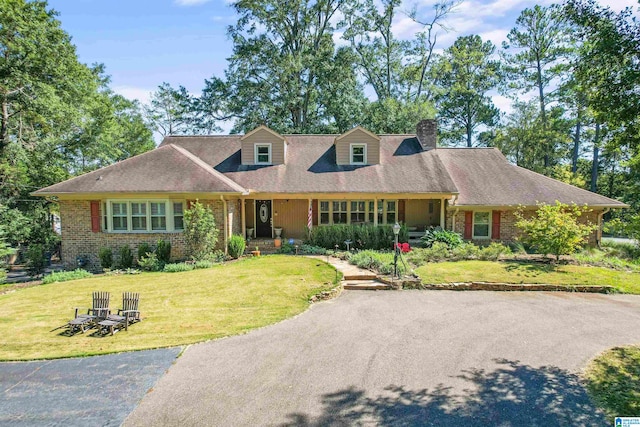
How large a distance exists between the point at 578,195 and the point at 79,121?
29.3m

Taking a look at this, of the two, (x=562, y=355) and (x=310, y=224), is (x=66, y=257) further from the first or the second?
(x=562, y=355)

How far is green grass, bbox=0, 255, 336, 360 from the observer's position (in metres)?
7.20

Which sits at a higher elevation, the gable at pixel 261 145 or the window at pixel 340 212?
the gable at pixel 261 145

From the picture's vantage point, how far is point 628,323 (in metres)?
8.58

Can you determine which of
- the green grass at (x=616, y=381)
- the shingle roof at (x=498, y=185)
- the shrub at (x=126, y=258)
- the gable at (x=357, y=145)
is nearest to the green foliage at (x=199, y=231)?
the shrub at (x=126, y=258)

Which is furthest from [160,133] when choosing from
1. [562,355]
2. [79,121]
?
[562,355]

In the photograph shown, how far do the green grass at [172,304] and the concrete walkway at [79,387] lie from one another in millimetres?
426

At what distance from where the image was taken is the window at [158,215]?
14922mm

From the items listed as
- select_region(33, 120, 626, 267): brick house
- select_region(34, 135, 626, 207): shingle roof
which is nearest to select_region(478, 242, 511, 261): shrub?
select_region(33, 120, 626, 267): brick house

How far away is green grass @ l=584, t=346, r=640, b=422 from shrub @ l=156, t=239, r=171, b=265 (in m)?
14.0

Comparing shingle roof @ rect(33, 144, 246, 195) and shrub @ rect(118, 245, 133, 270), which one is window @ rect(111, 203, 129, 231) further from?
shrub @ rect(118, 245, 133, 270)

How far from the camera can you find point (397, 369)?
6090 millimetres

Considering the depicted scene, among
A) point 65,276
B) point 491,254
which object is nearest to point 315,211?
point 491,254

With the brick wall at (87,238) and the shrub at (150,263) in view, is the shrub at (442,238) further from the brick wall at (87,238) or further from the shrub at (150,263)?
the shrub at (150,263)
